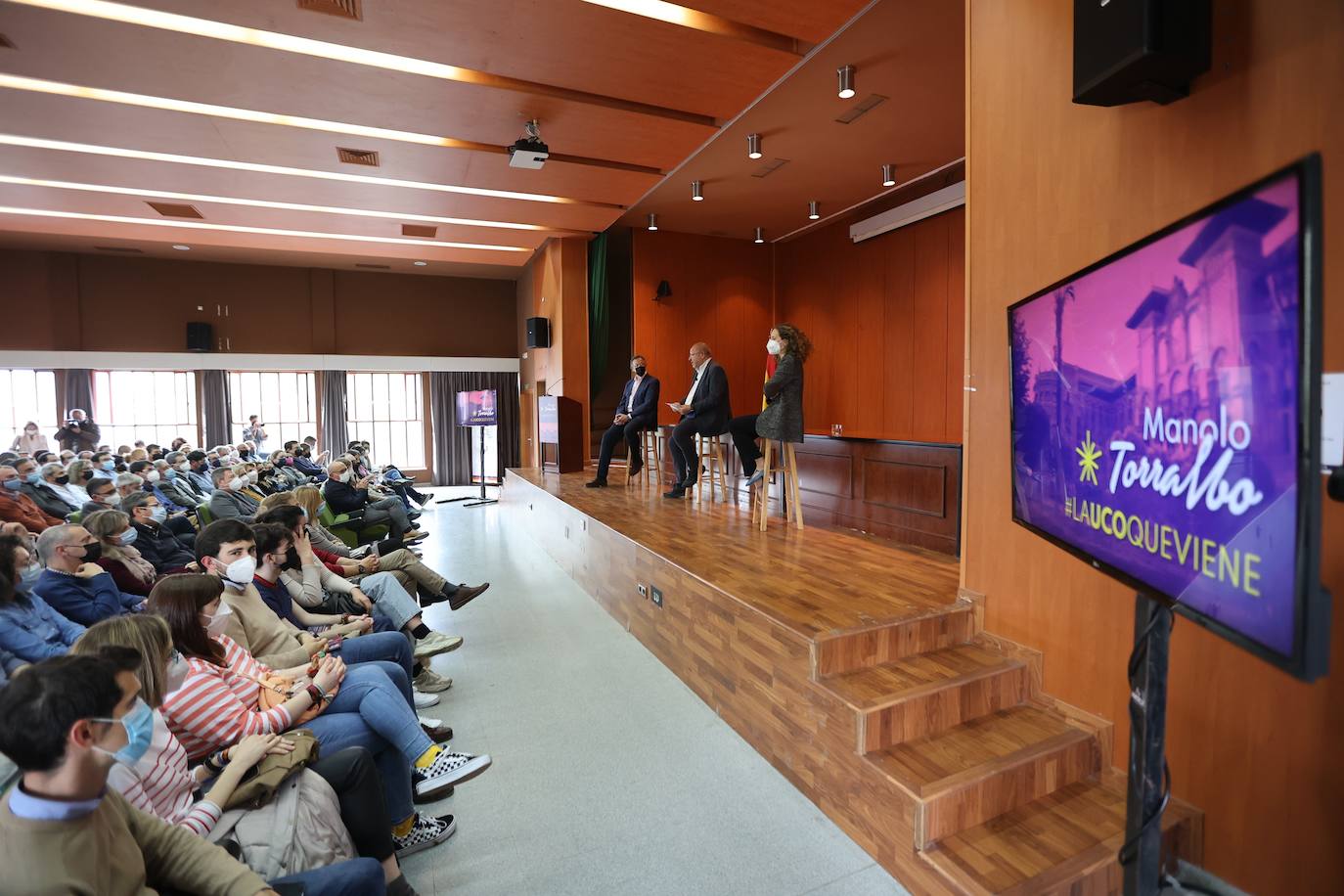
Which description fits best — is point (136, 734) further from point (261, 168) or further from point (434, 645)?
point (261, 168)

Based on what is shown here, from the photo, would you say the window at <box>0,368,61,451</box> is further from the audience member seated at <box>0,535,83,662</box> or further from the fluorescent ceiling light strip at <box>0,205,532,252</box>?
the audience member seated at <box>0,535,83,662</box>

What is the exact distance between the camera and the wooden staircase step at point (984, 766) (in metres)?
1.93

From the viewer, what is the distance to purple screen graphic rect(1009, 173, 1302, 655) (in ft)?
2.94

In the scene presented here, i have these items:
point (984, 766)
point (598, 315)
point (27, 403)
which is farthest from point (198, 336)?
point (984, 766)

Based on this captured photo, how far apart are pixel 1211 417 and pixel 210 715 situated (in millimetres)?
2322

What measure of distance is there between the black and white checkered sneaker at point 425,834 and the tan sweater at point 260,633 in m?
0.70

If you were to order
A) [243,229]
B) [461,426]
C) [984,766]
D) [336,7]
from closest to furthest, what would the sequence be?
[984,766] < [336,7] < [243,229] < [461,426]

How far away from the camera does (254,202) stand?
23.4ft

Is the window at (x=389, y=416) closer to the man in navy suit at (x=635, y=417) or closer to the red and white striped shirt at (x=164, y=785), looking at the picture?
the man in navy suit at (x=635, y=417)

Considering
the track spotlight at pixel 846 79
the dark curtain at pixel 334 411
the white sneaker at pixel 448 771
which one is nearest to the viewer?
the white sneaker at pixel 448 771

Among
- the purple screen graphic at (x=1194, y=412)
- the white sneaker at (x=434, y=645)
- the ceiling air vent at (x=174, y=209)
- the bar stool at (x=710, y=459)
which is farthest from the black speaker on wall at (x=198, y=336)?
the purple screen graphic at (x=1194, y=412)

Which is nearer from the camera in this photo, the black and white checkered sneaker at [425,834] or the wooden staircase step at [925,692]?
the black and white checkered sneaker at [425,834]

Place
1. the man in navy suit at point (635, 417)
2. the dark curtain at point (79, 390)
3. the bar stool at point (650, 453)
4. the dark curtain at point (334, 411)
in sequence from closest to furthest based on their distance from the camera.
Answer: the man in navy suit at point (635, 417)
the bar stool at point (650, 453)
the dark curtain at point (79, 390)
the dark curtain at point (334, 411)

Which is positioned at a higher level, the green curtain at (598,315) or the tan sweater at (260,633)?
the green curtain at (598,315)
